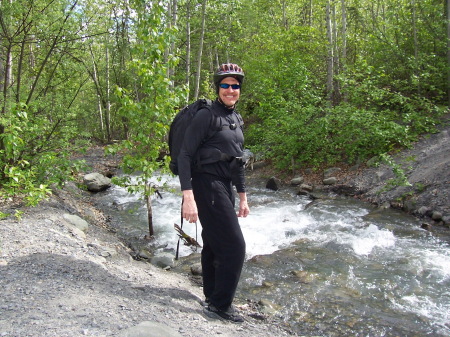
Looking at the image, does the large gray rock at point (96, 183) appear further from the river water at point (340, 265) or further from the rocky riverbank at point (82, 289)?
the rocky riverbank at point (82, 289)

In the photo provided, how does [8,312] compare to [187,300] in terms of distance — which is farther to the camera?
[187,300]

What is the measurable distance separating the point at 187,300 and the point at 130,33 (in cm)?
2220

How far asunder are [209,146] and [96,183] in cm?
941

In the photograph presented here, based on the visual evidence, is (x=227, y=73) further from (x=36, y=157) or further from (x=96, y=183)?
(x=96, y=183)

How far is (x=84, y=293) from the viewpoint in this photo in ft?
10.7

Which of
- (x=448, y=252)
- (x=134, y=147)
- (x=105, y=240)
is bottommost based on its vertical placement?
(x=448, y=252)

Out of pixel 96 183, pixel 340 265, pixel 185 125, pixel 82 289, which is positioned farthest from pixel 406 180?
pixel 96 183

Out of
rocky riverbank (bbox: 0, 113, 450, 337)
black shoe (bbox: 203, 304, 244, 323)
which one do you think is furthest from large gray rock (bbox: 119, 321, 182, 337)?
black shoe (bbox: 203, 304, 244, 323)

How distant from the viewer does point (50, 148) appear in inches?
285

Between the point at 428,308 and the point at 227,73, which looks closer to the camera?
the point at 227,73

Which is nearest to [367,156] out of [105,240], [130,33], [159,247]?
[159,247]

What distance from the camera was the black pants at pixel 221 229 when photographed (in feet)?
10.7

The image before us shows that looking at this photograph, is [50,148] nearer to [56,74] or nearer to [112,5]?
[56,74]

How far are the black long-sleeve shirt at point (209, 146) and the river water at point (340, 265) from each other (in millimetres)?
2230
